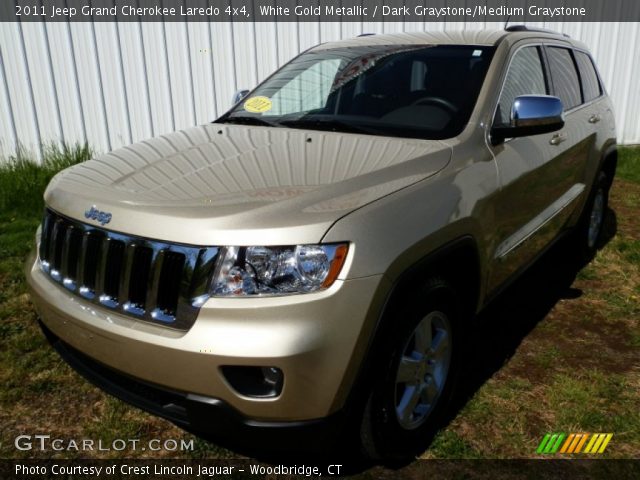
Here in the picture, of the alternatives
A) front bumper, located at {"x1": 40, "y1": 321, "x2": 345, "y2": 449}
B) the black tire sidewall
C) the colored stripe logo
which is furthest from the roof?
front bumper, located at {"x1": 40, "y1": 321, "x2": 345, "y2": 449}

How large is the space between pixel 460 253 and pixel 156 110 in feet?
18.6

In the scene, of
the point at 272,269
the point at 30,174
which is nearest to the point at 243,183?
the point at 272,269

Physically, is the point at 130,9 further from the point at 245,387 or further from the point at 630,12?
the point at 630,12

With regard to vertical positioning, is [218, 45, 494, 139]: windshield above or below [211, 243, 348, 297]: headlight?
above

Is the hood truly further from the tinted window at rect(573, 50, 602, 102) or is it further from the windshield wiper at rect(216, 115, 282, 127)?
the tinted window at rect(573, 50, 602, 102)

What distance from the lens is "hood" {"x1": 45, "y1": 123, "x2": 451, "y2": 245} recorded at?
74.8 inches

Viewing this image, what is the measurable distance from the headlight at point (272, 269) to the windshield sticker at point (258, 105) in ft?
5.72

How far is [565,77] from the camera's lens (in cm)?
398

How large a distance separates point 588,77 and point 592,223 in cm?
122

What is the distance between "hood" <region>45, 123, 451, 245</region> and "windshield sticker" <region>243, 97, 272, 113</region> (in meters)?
0.54

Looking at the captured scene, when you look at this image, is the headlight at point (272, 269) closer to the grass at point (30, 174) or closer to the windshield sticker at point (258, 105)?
the windshield sticker at point (258, 105)

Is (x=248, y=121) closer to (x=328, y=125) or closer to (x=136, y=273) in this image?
(x=328, y=125)

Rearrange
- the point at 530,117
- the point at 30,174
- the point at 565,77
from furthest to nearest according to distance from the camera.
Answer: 1. the point at 30,174
2. the point at 565,77
3. the point at 530,117

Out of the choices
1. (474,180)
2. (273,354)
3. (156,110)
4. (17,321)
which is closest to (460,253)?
(474,180)
